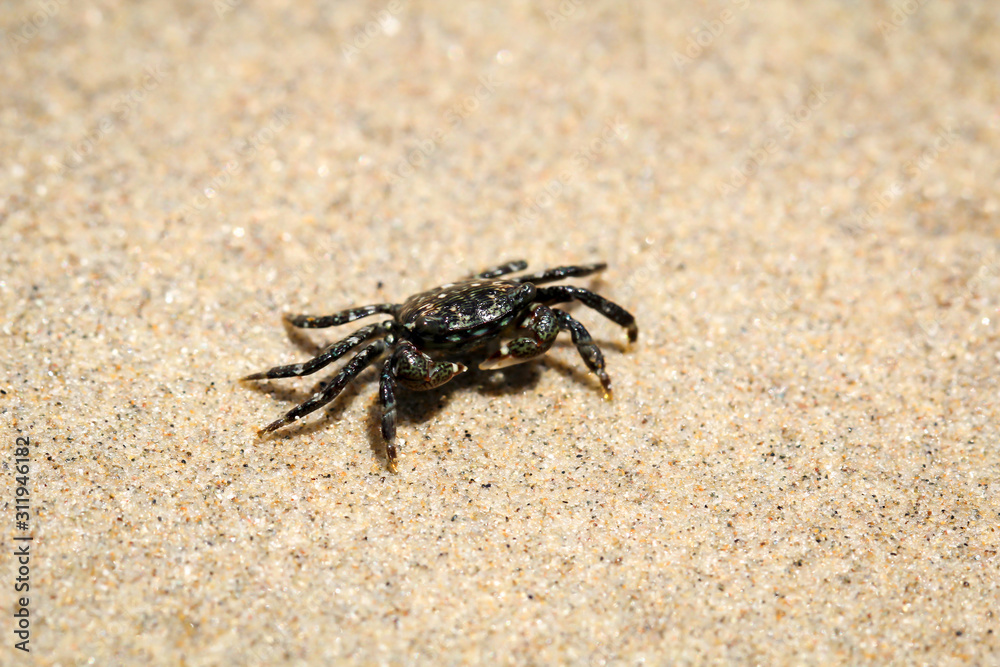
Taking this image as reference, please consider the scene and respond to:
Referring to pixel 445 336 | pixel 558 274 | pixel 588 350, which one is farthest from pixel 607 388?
pixel 445 336

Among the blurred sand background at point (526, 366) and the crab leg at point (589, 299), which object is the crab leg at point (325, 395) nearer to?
the blurred sand background at point (526, 366)

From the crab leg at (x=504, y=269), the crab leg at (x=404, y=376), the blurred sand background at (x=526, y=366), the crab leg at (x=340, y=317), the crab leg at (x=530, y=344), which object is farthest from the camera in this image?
the crab leg at (x=504, y=269)

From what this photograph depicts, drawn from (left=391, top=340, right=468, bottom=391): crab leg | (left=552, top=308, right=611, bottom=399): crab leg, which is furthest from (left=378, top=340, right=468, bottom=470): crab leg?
(left=552, top=308, right=611, bottom=399): crab leg

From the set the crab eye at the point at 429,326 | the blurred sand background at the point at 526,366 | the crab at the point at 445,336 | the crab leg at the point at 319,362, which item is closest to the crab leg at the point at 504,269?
the crab at the point at 445,336

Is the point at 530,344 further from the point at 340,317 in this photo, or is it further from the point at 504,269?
the point at 340,317

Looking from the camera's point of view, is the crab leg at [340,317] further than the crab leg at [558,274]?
No

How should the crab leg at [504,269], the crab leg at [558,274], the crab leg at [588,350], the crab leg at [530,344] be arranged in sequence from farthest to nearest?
the crab leg at [504,269] < the crab leg at [558,274] < the crab leg at [588,350] < the crab leg at [530,344]

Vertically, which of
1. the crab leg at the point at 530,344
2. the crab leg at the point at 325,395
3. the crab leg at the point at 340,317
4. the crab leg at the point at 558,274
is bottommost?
the crab leg at the point at 325,395
